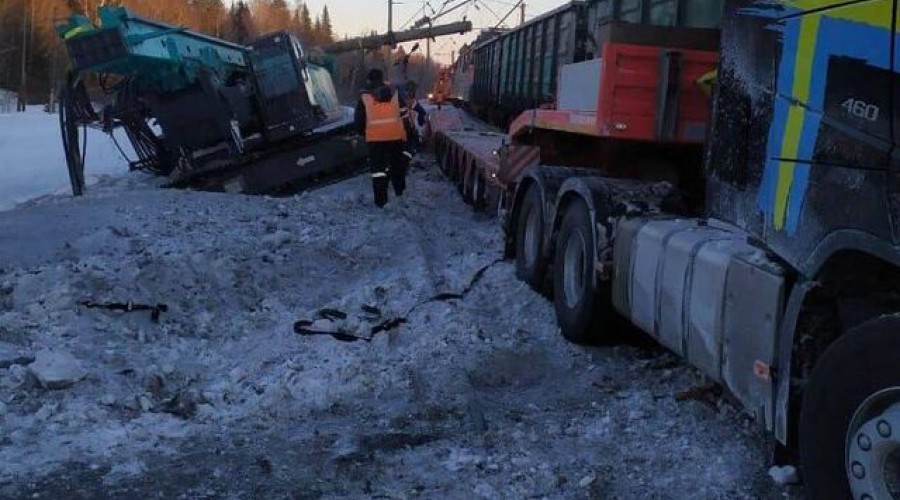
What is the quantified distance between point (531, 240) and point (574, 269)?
1344 mm

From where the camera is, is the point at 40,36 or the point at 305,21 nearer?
the point at 40,36

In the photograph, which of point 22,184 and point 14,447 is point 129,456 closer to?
point 14,447

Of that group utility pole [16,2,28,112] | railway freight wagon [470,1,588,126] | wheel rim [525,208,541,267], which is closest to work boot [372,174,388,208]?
railway freight wagon [470,1,588,126]

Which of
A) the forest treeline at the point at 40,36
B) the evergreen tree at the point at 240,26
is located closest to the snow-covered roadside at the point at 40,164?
the evergreen tree at the point at 240,26

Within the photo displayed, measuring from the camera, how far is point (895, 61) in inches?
114

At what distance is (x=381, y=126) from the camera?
12.7 metres

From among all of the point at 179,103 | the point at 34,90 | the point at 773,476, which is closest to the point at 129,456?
the point at 773,476

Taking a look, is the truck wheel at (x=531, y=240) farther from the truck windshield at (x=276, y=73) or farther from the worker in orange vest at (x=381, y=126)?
the truck windshield at (x=276, y=73)

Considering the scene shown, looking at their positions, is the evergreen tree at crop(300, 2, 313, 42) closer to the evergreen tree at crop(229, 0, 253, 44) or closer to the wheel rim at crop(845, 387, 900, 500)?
the evergreen tree at crop(229, 0, 253, 44)

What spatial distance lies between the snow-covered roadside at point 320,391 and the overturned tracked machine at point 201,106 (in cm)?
436

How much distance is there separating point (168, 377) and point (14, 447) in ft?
4.08

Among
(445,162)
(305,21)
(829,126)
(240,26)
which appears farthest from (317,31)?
(829,126)

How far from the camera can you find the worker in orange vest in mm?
12648

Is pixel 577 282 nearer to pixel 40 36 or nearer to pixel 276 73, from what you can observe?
pixel 276 73
